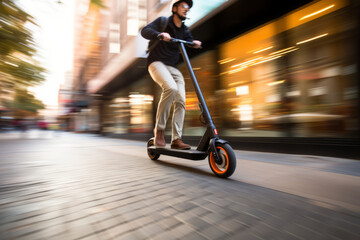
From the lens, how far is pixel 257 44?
5.08m

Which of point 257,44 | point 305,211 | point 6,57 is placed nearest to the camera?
point 305,211

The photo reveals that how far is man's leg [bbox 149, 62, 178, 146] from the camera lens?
2742 millimetres

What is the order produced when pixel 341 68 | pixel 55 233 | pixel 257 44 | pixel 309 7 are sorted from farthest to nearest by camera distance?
pixel 257 44, pixel 309 7, pixel 341 68, pixel 55 233

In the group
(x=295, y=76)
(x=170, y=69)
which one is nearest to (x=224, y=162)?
(x=170, y=69)

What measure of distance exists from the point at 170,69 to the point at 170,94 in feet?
1.45

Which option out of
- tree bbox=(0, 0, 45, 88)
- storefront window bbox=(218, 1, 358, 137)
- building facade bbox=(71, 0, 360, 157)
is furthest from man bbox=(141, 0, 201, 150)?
storefront window bbox=(218, 1, 358, 137)

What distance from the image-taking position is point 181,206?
4.51 ft

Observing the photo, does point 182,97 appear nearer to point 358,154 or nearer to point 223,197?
point 223,197

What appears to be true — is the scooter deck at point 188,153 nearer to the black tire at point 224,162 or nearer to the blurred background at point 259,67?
the black tire at point 224,162

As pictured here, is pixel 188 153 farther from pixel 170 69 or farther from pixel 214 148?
pixel 170 69

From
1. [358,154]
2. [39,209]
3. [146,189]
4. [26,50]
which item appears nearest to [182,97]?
[146,189]

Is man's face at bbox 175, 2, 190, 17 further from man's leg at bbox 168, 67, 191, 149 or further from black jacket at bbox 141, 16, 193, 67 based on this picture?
man's leg at bbox 168, 67, 191, 149

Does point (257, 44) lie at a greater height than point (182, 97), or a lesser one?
greater

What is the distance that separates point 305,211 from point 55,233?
1.39 metres
